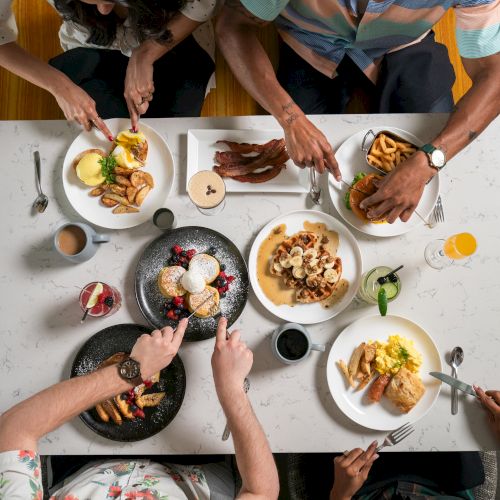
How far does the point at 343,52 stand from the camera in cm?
171

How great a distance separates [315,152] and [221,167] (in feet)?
0.97

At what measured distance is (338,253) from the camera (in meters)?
1.45

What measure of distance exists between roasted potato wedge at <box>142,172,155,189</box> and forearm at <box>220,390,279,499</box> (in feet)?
2.24

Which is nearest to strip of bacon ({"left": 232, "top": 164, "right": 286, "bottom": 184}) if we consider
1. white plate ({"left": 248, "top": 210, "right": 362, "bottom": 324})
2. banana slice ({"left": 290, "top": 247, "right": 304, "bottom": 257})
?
white plate ({"left": 248, "top": 210, "right": 362, "bottom": 324})

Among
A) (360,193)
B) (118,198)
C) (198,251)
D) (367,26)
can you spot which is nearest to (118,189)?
(118,198)

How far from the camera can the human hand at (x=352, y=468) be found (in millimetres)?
1359

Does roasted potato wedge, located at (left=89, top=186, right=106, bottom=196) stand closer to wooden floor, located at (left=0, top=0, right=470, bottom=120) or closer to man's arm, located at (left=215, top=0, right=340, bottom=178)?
man's arm, located at (left=215, top=0, right=340, bottom=178)

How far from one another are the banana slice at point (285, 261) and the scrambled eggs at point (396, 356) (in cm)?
35

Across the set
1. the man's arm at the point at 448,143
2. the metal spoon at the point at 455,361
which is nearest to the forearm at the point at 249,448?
the metal spoon at the point at 455,361

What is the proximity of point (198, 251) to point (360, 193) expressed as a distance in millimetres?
526

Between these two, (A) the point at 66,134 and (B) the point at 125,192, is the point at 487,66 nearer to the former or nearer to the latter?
(B) the point at 125,192

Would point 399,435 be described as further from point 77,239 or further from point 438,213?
point 77,239

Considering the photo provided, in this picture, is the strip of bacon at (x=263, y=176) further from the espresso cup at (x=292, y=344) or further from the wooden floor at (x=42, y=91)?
the wooden floor at (x=42, y=91)

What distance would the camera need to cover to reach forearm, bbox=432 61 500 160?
1.41 meters
